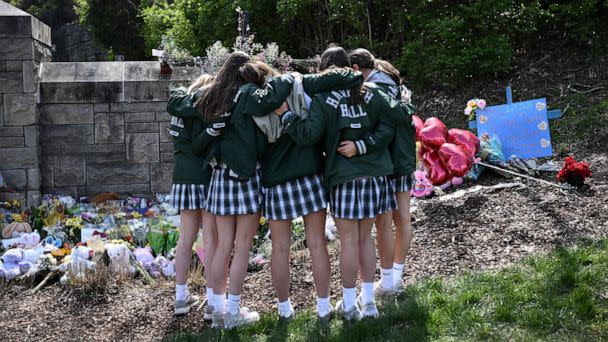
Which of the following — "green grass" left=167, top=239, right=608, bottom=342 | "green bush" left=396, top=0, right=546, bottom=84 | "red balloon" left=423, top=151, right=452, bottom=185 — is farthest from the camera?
"green bush" left=396, top=0, right=546, bottom=84

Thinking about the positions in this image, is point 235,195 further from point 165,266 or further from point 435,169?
point 435,169

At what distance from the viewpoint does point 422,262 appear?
5.04 metres

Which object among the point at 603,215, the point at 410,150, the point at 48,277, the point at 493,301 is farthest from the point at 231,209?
the point at 603,215

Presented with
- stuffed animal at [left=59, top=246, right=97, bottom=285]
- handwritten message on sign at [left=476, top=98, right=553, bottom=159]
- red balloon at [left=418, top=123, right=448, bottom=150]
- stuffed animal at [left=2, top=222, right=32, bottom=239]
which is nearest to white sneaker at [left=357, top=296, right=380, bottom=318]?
stuffed animal at [left=59, top=246, right=97, bottom=285]

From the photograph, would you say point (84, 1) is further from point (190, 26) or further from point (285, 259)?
point (285, 259)

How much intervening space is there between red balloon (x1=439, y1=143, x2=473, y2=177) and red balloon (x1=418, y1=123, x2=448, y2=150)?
70 millimetres

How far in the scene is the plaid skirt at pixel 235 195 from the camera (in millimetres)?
4098

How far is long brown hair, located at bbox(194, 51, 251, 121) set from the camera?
13.2 ft

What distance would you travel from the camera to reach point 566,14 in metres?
9.67

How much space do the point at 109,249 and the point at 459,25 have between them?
5.81 metres

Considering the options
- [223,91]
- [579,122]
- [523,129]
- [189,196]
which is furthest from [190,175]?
[579,122]

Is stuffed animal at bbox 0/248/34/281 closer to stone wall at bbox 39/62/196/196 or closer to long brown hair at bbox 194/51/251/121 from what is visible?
stone wall at bbox 39/62/196/196

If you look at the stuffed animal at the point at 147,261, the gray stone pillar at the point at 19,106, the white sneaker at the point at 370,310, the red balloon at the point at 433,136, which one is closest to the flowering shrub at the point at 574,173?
the red balloon at the point at 433,136

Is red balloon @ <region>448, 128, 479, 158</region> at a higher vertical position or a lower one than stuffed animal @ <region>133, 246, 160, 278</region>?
higher
